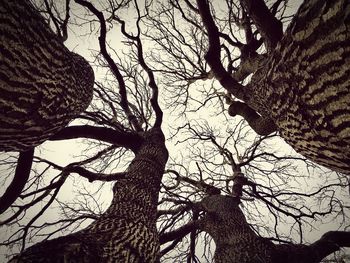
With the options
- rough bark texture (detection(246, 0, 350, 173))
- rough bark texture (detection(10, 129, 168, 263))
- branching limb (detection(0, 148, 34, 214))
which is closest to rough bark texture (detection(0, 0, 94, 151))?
rough bark texture (detection(10, 129, 168, 263))

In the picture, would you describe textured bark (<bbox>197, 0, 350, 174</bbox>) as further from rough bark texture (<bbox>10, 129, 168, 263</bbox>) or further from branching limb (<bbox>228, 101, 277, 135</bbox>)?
branching limb (<bbox>228, 101, 277, 135</bbox>)

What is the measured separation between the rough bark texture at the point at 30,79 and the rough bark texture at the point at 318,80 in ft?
5.28

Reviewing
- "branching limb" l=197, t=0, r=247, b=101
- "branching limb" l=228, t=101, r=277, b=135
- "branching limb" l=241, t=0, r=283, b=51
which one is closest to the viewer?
"branching limb" l=241, t=0, r=283, b=51

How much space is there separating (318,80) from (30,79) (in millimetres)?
1685

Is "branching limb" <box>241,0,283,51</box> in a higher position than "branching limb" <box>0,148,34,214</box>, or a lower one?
higher

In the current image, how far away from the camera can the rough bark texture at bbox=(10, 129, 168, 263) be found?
129cm

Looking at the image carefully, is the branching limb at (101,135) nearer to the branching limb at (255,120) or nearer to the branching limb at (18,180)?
the branching limb at (18,180)

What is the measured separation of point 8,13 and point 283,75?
1696mm

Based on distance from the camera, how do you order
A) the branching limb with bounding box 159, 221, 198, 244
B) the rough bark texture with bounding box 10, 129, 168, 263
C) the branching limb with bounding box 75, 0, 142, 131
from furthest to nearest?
the branching limb with bounding box 159, 221, 198, 244 < the branching limb with bounding box 75, 0, 142, 131 < the rough bark texture with bounding box 10, 129, 168, 263

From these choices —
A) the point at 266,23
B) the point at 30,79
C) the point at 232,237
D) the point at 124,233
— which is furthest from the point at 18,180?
the point at 266,23

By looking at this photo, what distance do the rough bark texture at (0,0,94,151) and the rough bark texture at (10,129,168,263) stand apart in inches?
30.6

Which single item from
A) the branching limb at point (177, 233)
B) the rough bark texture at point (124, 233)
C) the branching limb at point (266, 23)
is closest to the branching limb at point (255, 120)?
the branching limb at point (266, 23)

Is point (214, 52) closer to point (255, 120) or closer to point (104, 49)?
point (255, 120)

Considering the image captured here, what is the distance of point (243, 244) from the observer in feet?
9.45
